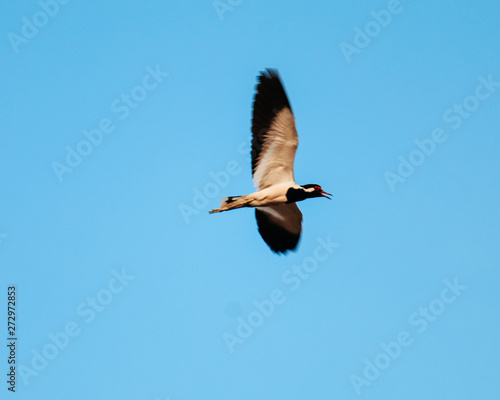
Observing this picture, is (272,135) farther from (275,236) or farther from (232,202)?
(275,236)

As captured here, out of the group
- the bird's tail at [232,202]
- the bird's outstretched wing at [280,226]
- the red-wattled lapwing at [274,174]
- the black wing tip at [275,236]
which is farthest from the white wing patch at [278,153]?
the black wing tip at [275,236]

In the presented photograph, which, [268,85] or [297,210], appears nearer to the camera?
[268,85]

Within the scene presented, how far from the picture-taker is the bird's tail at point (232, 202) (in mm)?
24156

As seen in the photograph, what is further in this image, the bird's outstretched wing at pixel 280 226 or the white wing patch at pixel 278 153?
the bird's outstretched wing at pixel 280 226

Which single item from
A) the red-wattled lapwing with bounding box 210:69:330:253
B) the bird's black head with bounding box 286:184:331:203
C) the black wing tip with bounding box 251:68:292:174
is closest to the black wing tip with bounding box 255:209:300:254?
the red-wattled lapwing with bounding box 210:69:330:253

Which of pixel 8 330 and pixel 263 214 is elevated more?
pixel 263 214

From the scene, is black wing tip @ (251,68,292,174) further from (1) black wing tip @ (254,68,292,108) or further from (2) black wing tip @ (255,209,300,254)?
(2) black wing tip @ (255,209,300,254)

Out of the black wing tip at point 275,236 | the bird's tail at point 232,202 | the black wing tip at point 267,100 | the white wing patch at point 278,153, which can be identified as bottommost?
the black wing tip at point 275,236

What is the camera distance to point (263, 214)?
85.0 ft

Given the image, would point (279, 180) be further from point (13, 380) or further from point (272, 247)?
point (13, 380)

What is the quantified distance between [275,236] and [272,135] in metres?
2.61

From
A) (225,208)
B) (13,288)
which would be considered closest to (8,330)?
(13,288)

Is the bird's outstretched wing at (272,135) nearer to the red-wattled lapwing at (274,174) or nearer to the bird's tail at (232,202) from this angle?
the red-wattled lapwing at (274,174)

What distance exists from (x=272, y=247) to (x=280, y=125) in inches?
118
